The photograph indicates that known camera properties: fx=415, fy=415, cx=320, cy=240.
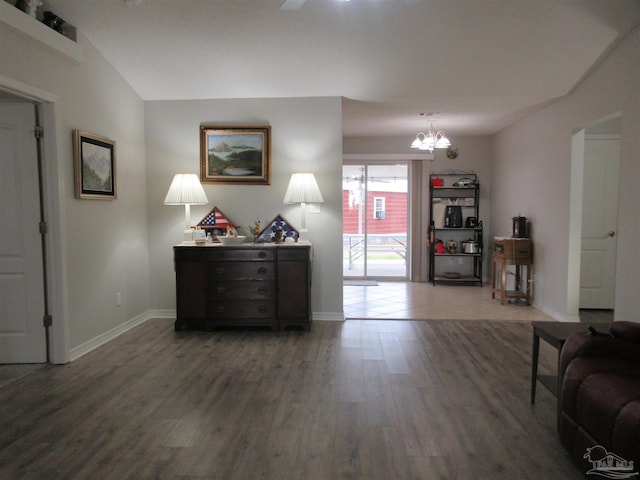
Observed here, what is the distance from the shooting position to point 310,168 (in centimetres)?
481

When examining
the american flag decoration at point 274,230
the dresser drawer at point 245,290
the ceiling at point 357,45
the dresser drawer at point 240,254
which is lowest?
the dresser drawer at point 245,290

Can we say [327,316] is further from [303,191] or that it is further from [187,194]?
[187,194]

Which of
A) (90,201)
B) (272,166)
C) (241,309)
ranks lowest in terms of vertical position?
(241,309)

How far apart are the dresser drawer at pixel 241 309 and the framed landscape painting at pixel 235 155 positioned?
138 cm

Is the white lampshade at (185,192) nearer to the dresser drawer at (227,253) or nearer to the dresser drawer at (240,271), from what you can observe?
the dresser drawer at (227,253)

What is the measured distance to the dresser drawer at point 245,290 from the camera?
4414 mm

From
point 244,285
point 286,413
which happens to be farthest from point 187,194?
point 286,413

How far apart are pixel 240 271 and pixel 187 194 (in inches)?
40.3

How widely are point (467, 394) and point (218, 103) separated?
3941mm

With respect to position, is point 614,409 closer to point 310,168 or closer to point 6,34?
point 310,168

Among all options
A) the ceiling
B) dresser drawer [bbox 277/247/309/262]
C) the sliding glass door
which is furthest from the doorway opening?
dresser drawer [bbox 277/247/309/262]

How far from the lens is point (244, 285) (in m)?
4.42

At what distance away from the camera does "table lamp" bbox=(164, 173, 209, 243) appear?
14.7 ft

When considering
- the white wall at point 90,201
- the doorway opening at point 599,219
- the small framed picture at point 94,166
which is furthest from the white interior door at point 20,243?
the doorway opening at point 599,219
